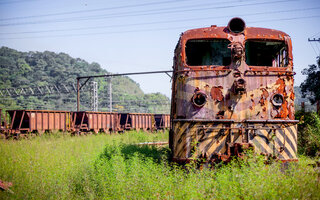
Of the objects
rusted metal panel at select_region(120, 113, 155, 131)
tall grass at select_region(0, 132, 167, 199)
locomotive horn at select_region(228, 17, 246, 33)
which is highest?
locomotive horn at select_region(228, 17, 246, 33)

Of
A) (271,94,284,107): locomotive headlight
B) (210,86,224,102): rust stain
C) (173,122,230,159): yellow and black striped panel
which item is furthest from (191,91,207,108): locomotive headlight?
(271,94,284,107): locomotive headlight

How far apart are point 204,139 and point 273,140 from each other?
1.53m

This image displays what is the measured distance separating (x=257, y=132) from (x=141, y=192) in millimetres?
2855

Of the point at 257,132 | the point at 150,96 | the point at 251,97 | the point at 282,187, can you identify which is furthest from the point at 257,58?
the point at 150,96

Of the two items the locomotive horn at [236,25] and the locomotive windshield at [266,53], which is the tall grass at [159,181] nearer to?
the locomotive windshield at [266,53]

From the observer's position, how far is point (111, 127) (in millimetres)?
A: 25375

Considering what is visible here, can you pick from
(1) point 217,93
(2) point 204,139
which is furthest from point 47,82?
(2) point 204,139

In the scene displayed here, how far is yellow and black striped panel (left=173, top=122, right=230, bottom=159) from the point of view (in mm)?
5934

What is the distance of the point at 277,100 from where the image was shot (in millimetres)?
6145

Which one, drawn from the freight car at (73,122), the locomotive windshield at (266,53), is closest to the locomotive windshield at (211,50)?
the locomotive windshield at (266,53)

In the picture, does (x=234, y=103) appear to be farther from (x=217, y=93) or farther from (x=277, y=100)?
(x=277, y=100)

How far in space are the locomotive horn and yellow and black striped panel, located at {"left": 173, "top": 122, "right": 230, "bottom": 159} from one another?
2.32 meters

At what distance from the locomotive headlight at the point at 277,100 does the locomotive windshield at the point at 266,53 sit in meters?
0.86

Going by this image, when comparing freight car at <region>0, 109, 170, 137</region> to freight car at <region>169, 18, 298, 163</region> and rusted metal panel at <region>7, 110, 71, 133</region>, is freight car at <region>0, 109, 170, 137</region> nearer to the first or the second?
rusted metal panel at <region>7, 110, 71, 133</region>
